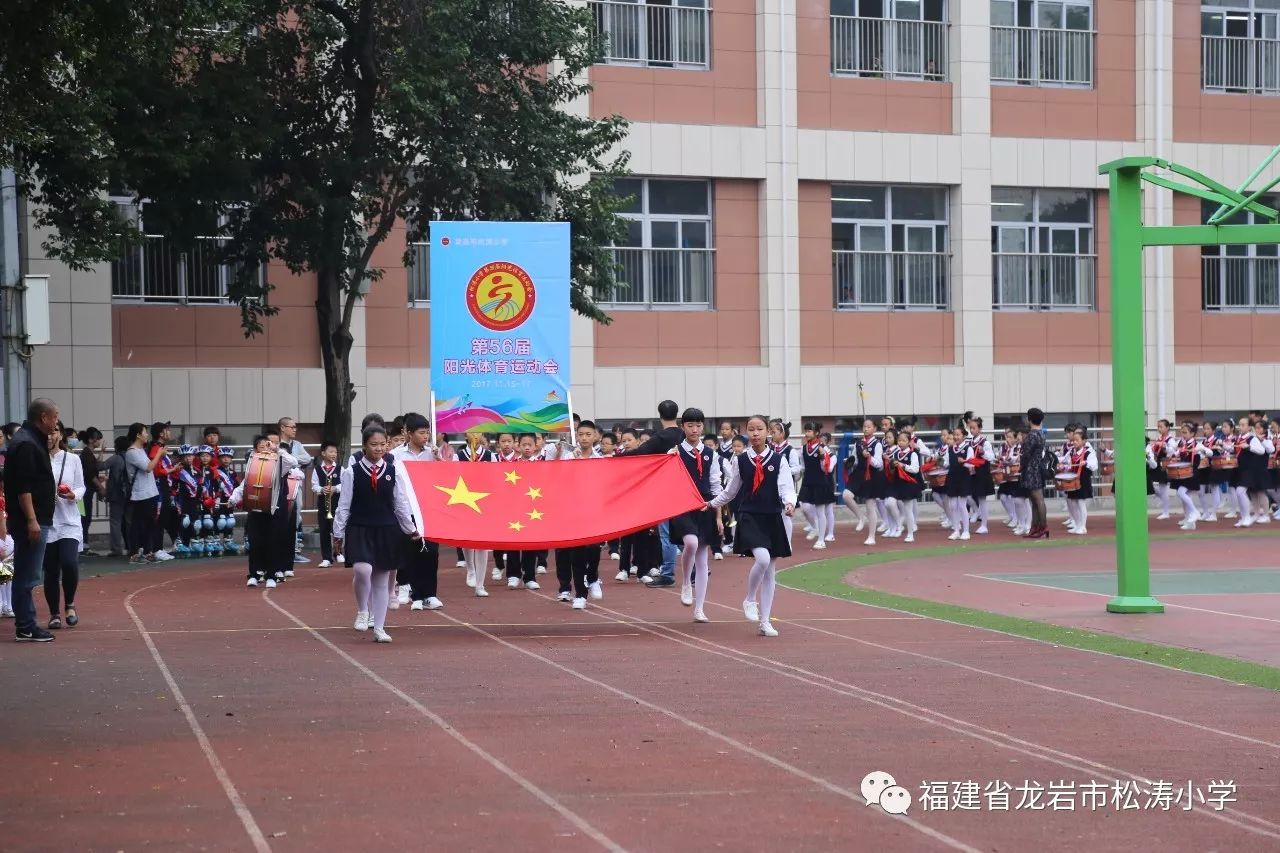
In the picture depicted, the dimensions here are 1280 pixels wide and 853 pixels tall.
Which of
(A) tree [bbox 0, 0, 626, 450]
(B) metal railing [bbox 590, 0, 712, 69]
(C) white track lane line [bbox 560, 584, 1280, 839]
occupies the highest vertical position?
(B) metal railing [bbox 590, 0, 712, 69]

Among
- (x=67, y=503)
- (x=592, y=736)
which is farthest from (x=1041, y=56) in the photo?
(x=592, y=736)

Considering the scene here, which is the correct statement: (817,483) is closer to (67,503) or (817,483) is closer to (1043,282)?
(1043,282)

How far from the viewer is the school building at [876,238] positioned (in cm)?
3331

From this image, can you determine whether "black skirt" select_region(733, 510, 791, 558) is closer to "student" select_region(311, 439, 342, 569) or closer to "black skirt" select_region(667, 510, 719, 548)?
"black skirt" select_region(667, 510, 719, 548)

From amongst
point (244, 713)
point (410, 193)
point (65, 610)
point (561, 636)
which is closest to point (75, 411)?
point (410, 193)

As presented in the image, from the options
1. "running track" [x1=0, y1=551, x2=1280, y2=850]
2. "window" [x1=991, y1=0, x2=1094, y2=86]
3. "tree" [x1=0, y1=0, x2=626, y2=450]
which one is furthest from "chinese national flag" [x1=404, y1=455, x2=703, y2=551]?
"window" [x1=991, y1=0, x2=1094, y2=86]

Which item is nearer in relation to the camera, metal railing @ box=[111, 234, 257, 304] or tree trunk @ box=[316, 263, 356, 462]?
tree trunk @ box=[316, 263, 356, 462]

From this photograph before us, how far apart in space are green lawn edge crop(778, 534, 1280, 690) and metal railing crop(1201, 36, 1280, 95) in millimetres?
19000

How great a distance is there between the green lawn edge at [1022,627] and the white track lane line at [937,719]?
9.14 ft

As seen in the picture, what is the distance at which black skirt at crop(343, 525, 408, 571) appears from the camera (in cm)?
1520

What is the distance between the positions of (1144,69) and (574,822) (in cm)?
3402

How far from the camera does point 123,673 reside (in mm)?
13078

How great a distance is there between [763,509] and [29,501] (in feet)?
20.5

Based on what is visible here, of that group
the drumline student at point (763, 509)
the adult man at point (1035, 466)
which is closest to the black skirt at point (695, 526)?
the drumline student at point (763, 509)
